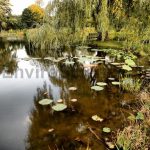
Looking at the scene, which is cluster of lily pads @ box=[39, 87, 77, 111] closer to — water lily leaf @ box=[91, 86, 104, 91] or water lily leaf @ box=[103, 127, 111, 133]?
water lily leaf @ box=[91, 86, 104, 91]

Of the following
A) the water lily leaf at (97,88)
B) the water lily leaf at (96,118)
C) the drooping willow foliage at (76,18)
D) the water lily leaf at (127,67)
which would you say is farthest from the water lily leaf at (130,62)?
the water lily leaf at (96,118)

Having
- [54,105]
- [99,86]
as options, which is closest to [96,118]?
[54,105]

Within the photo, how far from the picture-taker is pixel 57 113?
5242mm

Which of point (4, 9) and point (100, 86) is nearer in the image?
point (100, 86)

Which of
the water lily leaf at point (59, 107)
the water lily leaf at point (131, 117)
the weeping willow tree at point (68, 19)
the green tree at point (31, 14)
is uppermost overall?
the green tree at point (31, 14)

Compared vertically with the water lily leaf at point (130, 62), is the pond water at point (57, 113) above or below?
below

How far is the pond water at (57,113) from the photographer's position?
13.9ft

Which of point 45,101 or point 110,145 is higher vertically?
point 45,101

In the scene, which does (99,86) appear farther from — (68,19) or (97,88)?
(68,19)

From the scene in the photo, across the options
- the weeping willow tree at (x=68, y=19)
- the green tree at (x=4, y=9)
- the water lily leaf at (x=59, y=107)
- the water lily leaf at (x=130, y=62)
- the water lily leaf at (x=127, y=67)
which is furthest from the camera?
the green tree at (x=4, y=9)

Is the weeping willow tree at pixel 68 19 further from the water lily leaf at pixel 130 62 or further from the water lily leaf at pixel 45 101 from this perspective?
the water lily leaf at pixel 45 101

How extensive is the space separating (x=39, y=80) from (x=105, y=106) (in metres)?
3.04

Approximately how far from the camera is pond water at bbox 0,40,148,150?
13.9ft

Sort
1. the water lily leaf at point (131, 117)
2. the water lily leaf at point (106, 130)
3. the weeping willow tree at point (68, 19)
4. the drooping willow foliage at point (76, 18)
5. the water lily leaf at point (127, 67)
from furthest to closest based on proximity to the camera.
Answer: the weeping willow tree at point (68, 19)
the drooping willow foliage at point (76, 18)
the water lily leaf at point (127, 67)
the water lily leaf at point (131, 117)
the water lily leaf at point (106, 130)
